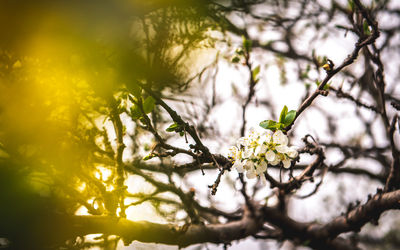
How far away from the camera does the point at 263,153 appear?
94 cm

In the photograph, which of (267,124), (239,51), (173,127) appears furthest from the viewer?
(239,51)

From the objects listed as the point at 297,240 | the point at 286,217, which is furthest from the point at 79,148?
the point at 297,240

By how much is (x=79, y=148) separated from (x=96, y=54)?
→ 20.7 inches

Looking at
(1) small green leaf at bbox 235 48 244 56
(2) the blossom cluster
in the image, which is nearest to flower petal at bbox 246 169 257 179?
(2) the blossom cluster

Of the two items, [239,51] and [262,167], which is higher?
[239,51]

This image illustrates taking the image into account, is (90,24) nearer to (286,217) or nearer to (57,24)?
(57,24)

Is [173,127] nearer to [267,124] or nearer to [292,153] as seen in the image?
[267,124]

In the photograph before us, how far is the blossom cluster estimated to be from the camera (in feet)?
3.00

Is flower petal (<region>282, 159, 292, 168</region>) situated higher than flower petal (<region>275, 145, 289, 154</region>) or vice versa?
flower petal (<region>275, 145, 289, 154</region>)

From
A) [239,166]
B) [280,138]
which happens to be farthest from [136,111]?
[280,138]

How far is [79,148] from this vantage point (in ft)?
4.08

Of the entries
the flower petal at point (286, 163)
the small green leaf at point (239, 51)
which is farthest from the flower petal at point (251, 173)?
the small green leaf at point (239, 51)

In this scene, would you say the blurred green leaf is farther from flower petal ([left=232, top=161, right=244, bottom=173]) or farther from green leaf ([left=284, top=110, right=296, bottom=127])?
flower petal ([left=232, top=161, right=244, bottom=173])

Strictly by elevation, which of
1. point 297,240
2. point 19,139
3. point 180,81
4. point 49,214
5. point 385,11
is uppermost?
point 385,11
